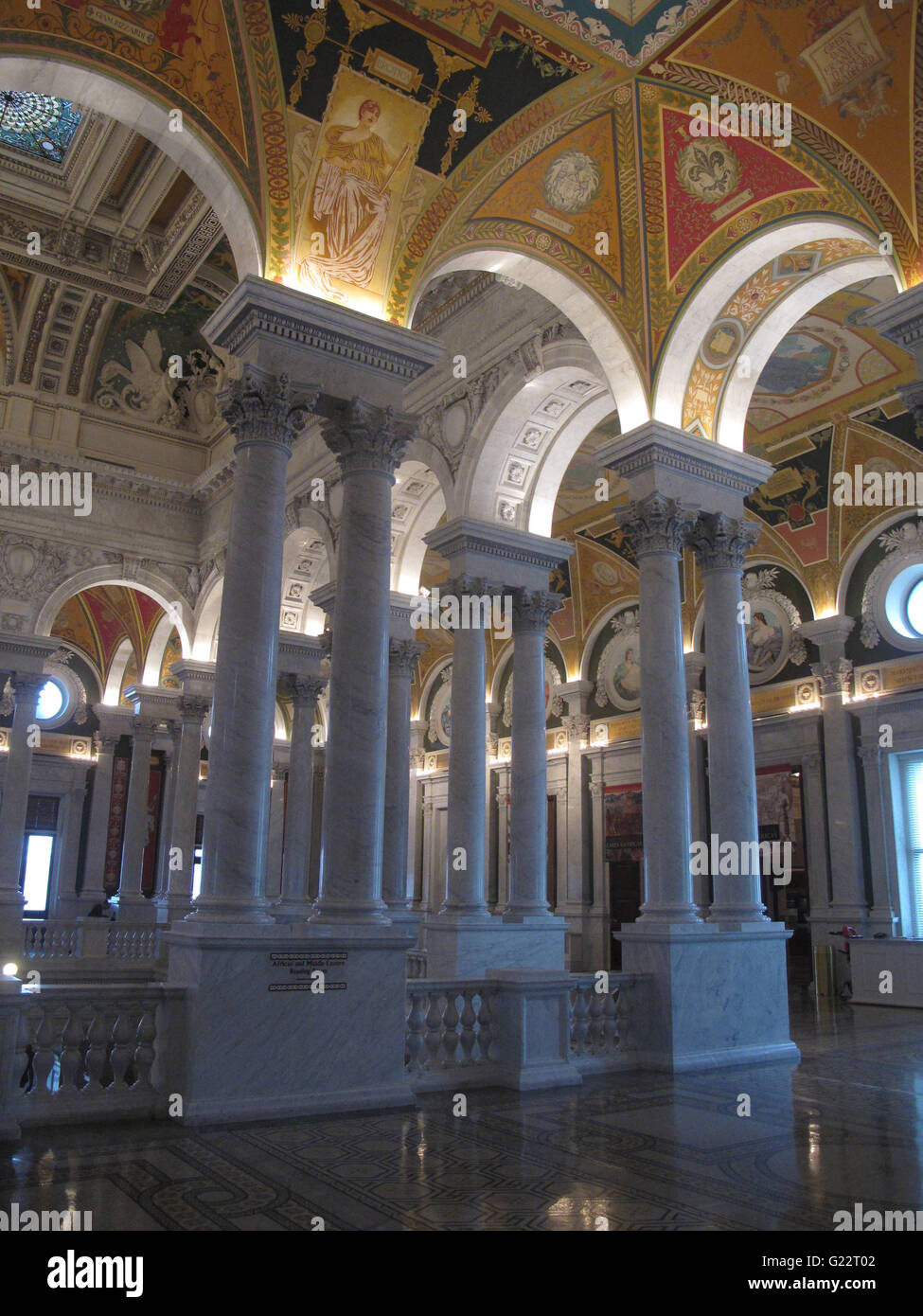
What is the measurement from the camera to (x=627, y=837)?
2114 centimetres

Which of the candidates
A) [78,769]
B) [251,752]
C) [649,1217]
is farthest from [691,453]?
[78,769]

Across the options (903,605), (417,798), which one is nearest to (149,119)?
(903,605)

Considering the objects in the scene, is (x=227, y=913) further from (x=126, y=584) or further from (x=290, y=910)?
(x=126, y=584)

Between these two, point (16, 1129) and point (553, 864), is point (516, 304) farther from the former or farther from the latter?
point (553, 864)

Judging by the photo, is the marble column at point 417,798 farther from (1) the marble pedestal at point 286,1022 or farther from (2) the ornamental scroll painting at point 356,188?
(1) the marble pedestal at point 286,1022

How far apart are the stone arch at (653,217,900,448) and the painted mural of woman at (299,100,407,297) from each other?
3365 millimetres

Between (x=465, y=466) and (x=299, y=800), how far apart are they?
746 centimetres

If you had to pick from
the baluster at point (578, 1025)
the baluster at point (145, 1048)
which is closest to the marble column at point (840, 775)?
the baluster at point (578, 1025)

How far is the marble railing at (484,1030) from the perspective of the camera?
8016mm

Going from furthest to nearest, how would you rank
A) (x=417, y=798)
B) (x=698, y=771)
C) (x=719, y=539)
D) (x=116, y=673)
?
(x=417, y=798)
(x=116, y=673)
(x=698, y=771)
(x=719, y=539)

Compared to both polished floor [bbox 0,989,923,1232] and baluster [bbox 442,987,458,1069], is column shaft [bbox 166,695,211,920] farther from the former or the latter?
polished floor [bbox 0,989,923,1232]

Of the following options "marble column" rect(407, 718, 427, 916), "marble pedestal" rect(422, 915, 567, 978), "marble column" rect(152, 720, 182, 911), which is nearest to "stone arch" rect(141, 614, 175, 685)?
"marble column" rect(152, 720, 182, 911)

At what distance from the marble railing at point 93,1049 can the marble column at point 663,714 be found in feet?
15.6

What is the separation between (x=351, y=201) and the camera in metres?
8.96
